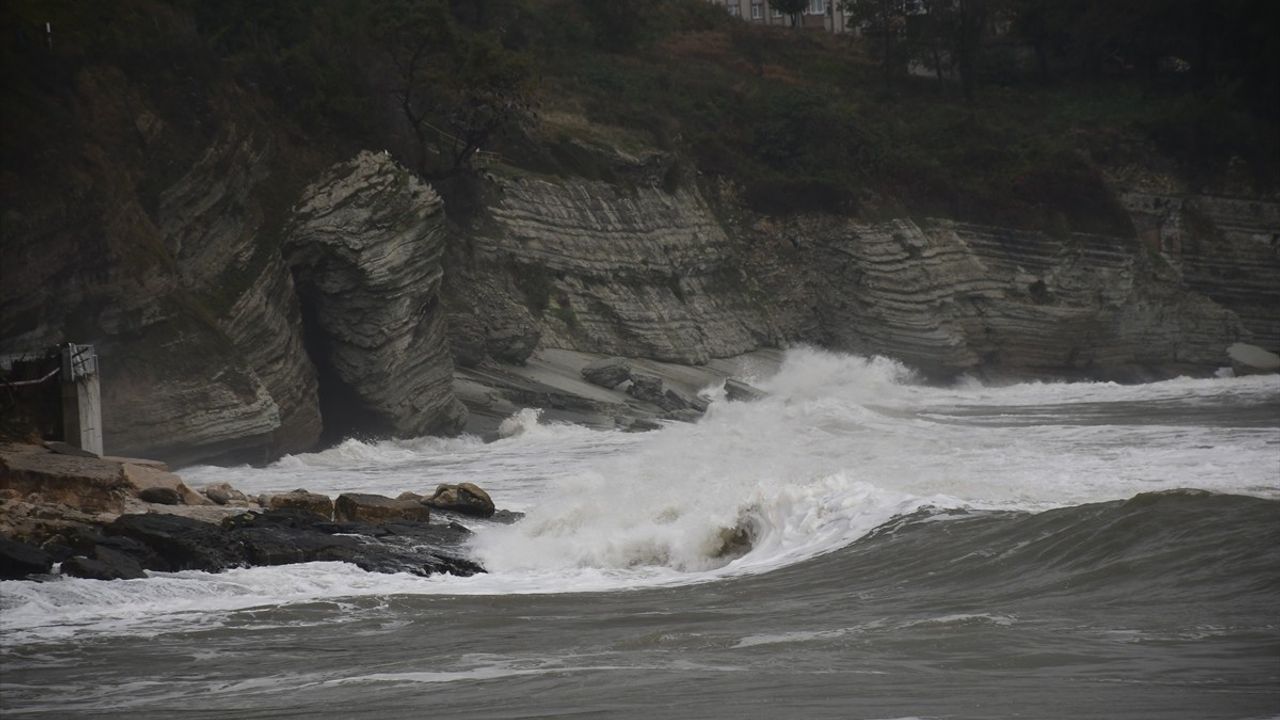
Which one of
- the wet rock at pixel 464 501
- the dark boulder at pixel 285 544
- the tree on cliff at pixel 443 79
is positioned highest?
the tree on cliff at pixel 443 79

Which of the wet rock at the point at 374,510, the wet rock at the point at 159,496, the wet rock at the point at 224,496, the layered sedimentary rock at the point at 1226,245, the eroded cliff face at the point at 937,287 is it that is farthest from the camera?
the layered sedimentary rock at the point at 1226,245

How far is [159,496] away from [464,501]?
4.07 m

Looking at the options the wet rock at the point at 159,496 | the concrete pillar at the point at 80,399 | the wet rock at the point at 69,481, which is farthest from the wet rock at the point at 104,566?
the concrete pillar at the point at 80,399

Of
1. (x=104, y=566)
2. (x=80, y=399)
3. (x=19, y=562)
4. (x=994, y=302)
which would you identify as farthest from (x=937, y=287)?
(x=19, y=562)

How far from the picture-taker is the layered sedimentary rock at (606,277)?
38250 mm

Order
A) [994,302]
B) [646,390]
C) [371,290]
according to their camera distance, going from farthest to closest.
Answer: [994,302] < [646,390] < [371,290]

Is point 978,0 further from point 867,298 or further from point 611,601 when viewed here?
point 611,601

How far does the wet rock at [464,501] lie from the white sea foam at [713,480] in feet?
2.49

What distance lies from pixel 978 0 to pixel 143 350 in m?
43.4

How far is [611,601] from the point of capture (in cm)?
1486

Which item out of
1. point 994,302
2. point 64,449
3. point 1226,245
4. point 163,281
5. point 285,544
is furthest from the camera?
point 1226,245

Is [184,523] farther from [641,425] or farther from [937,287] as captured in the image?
[937,287]

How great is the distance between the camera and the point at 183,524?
16.8m

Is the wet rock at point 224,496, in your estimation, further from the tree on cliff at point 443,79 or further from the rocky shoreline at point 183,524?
the tree on cliff at point 443,79
